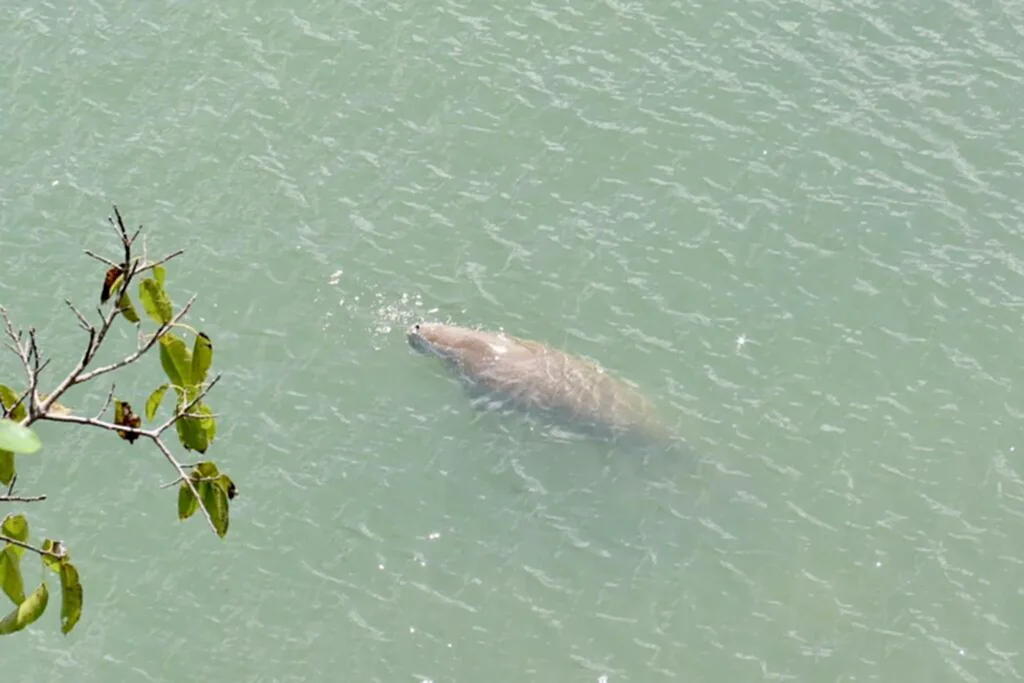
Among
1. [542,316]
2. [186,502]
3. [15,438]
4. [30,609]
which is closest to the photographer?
[15,438]

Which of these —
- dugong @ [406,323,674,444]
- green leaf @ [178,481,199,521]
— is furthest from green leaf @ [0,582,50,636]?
dugong @ [406,323,674,444]

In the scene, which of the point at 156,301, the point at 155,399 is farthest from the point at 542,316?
the point at 156,301

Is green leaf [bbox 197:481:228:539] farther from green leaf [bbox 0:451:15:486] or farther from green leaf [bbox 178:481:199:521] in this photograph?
green leaf [bbox 0:451:15:486]

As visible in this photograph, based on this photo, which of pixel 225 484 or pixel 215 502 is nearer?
pixel 215 502

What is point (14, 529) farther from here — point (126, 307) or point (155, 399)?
point (126, 307)

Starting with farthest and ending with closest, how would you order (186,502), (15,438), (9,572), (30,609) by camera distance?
(186,502) → (30,609) → (9,572) → (15,438)

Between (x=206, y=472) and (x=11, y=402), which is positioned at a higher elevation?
(x=206, y=472)

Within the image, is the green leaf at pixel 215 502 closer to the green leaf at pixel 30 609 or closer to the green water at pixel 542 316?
the green leaf at pixel 30 609

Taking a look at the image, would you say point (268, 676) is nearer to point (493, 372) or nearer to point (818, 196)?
→ point (493, 372)
